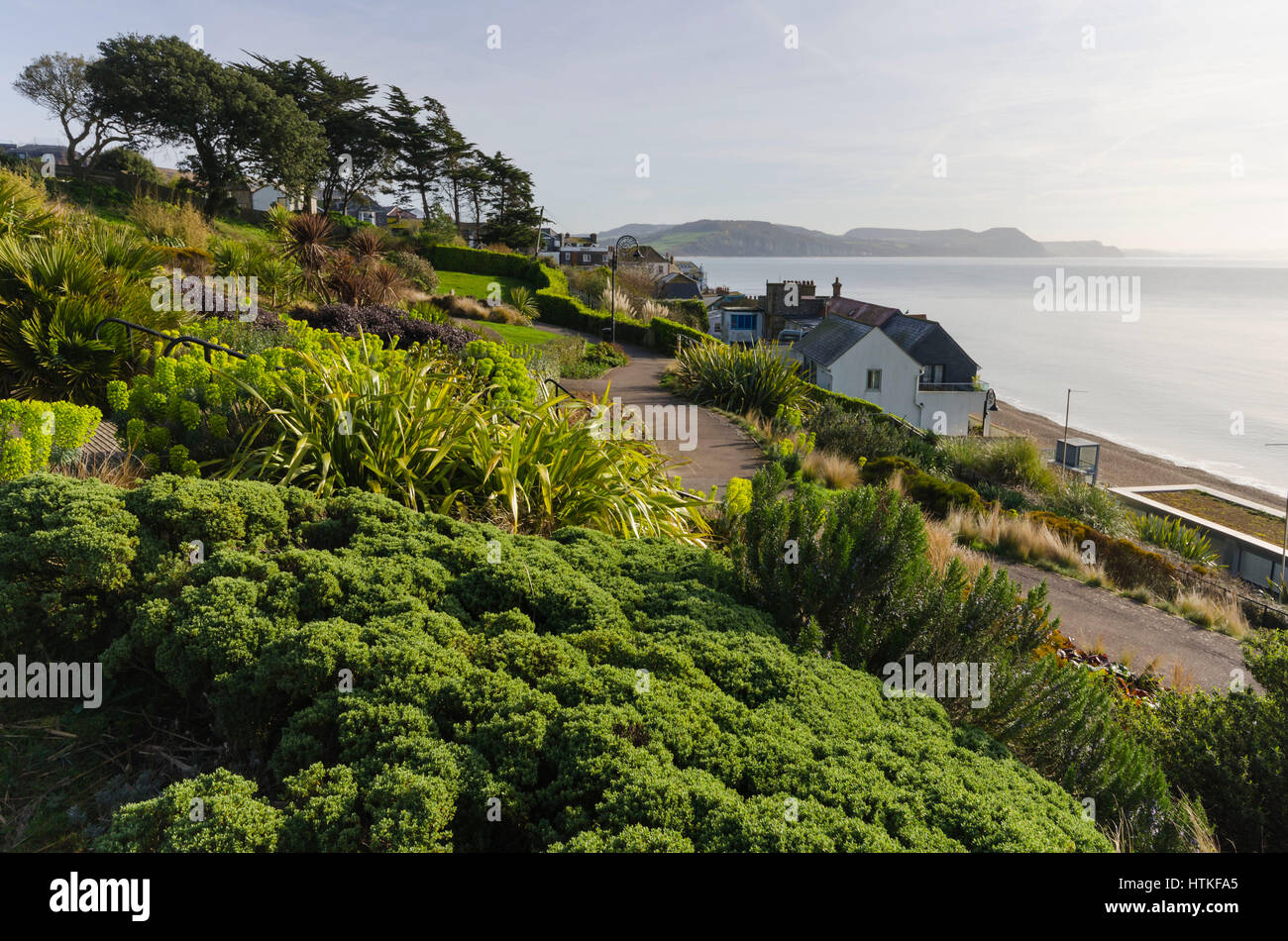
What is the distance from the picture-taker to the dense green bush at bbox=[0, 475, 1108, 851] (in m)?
2.21

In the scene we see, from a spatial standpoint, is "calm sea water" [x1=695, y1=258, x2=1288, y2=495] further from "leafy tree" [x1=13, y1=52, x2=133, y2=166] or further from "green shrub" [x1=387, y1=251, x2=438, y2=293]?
"leafy tree" [x1=13, y1=52, x2=133, y2=166]

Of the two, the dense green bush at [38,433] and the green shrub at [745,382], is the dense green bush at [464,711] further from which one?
the green shrub at [745,382]

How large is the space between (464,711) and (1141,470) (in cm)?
4419

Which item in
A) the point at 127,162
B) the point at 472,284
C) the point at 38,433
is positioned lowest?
the point at 38,433

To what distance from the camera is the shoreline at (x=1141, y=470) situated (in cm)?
3544

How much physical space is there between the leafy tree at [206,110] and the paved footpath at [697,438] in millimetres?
28187

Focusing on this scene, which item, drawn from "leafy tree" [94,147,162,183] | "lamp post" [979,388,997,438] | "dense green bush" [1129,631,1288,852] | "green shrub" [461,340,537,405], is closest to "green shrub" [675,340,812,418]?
"green shrub" [461,340,537,405]

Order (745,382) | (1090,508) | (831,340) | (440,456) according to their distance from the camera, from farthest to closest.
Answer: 1. (831,340)
2. (1090,508)
3. (745,382)
4. (440,456)

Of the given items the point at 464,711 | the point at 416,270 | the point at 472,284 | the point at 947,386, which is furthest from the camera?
the point at 947,386

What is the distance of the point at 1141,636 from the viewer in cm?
842

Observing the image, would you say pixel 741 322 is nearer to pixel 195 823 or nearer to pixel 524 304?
pixel 524 304

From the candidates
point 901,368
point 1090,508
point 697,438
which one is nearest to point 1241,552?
point 1090,508

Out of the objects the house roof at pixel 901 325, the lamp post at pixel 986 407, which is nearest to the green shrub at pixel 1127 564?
the house roof at pixel 901 325
